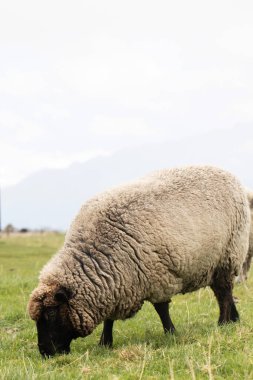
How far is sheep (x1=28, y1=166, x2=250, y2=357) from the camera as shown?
22.5 feet

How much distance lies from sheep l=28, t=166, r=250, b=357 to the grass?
0.44 meters

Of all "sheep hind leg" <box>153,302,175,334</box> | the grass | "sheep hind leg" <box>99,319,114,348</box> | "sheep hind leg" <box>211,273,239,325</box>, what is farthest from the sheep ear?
"sheep hind leg" <box>211,273,239,325</box>

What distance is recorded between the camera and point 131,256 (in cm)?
703

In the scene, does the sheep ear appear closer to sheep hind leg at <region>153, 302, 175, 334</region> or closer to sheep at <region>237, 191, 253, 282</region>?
sheep hind leg at <region>153, 302, 175, 334</region>

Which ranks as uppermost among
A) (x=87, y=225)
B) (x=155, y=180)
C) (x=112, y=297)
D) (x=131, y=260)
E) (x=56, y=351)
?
(x=155, y=180)

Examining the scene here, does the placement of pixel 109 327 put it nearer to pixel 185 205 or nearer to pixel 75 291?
pixel 75 291

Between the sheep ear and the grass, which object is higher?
the sheep ear

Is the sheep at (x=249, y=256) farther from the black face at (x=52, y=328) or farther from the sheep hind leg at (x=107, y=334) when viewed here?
the black face at (x=52, y=328)

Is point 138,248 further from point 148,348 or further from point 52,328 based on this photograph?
point 52,328

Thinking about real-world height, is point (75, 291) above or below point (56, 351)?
above

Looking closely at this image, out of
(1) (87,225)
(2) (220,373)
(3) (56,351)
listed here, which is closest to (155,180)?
(1) (87,225)

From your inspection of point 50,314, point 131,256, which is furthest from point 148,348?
point 50,314

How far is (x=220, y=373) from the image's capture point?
17.0 ft

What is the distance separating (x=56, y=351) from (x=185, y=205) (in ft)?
8.10
